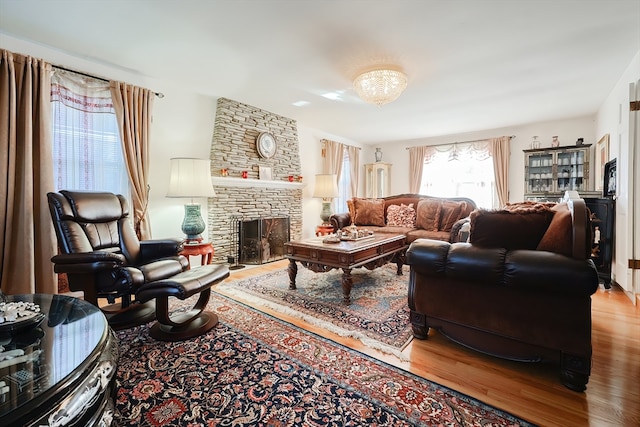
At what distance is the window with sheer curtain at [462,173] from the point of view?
596cm

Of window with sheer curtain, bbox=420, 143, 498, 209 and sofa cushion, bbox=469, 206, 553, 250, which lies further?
window with sheer curtain, bbox=420, 143, 498, 209

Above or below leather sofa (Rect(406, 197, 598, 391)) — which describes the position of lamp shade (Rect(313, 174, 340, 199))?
above

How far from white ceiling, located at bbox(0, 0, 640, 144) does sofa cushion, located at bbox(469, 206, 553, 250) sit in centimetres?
153

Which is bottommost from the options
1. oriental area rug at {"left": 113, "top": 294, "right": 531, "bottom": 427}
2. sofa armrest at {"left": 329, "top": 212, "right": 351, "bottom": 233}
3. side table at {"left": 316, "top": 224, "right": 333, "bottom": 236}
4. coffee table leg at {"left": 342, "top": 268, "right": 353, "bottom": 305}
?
oriental area rug at {"left": 113, "top": 294, "right": 531, "bottom": 427}

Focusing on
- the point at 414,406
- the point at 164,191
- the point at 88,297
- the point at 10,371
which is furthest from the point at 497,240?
the point at 164,191

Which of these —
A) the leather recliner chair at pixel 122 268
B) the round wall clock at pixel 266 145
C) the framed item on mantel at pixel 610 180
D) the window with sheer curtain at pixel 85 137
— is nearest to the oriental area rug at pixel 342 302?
the leather recliner chair at pixel 122 268

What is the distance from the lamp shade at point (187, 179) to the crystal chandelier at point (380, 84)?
6.69ft

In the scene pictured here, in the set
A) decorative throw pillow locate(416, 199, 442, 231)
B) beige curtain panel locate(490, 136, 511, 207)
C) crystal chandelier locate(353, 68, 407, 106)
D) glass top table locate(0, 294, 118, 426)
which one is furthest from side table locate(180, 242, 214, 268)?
beige curtain panel locate(490, 136, 511, 207)

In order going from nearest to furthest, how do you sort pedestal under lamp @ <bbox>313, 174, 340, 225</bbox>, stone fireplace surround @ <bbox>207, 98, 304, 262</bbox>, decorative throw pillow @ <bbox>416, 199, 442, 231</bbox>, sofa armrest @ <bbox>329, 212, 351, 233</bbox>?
stone fireplace surround @ <bbox>207, 98, 304, 262</bbox>
decorative throw pillow @ <bbox>416, 199, 442, 231</bbox>
sofa armrest @ <bbox>329, 212, 351, 233</bbox>
pedestal under lamp @ <bbox>313, 174, 340, 225</bbox>

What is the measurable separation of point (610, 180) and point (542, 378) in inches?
128

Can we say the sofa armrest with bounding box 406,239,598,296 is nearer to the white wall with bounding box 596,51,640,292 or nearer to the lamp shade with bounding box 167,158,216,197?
the white wall with bounding box 596,51,640,292

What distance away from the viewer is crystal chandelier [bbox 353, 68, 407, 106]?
2.99m

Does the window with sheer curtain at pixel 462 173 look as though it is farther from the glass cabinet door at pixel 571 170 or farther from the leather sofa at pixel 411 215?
the leather sofa at pixel 411 215

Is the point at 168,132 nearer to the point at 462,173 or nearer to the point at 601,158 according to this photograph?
the point at 462,173
